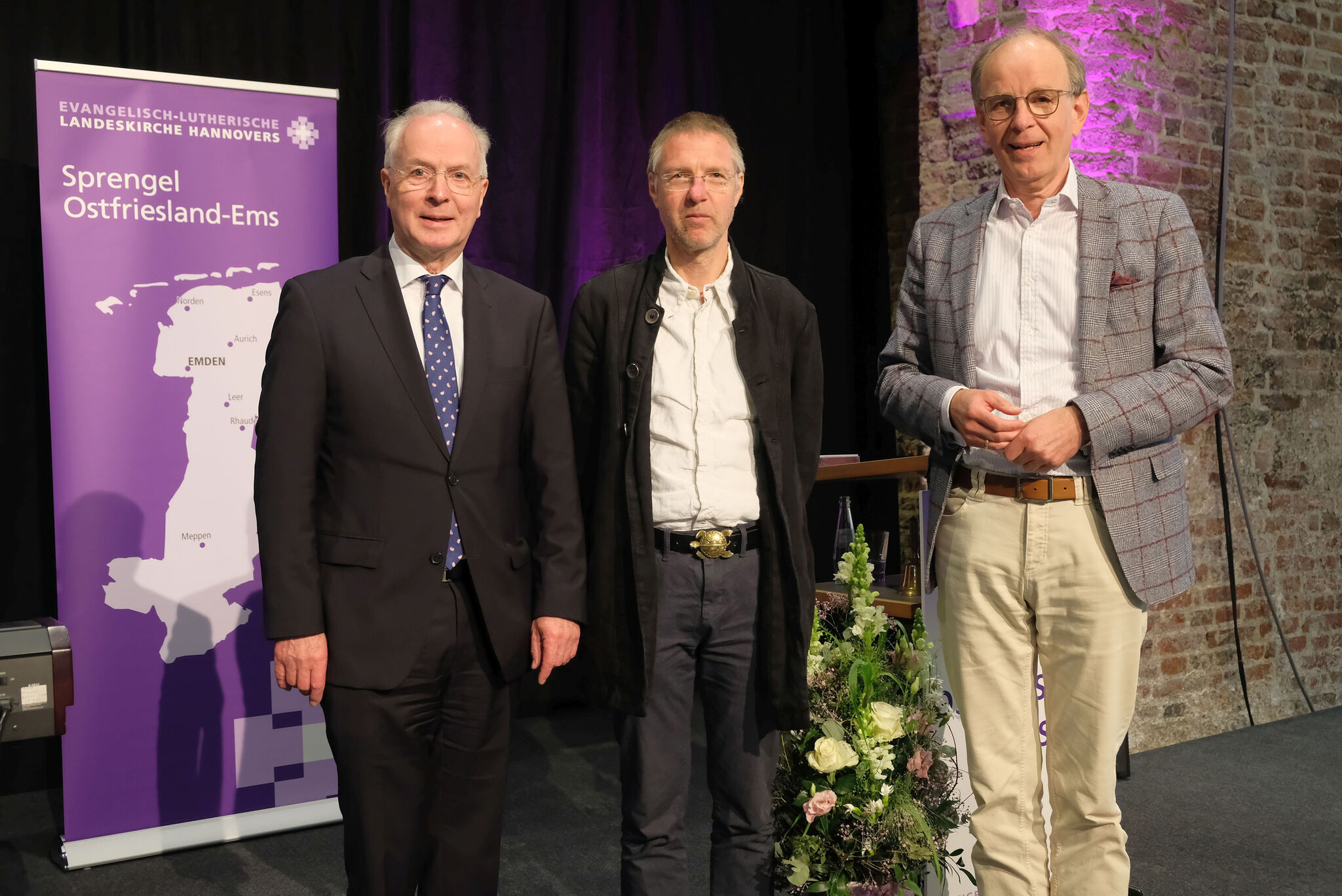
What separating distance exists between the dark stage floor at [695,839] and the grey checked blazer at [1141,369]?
1.38 m

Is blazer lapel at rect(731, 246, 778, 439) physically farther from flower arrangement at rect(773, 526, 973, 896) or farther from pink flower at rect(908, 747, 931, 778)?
pink flower at rect(908, 747, 931, 778)

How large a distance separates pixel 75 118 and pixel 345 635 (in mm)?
2171

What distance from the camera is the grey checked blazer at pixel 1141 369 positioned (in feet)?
6.36

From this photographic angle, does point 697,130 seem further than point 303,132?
No

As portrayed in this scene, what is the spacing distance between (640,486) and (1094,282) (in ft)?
3.00

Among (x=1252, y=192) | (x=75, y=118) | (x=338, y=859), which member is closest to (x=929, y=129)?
(x=1252, y=192)

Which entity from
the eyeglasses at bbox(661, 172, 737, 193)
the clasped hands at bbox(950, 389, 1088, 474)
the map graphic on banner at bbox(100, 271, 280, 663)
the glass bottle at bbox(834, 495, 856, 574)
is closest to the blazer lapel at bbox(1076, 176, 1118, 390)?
the clasped hands at bbox(950, 389, 1088, 474)

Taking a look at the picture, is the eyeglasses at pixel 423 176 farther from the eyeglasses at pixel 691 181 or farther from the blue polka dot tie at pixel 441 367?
the eyeglasses at pixel 691 181

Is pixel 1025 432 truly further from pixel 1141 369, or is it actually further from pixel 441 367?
pixel 441 367

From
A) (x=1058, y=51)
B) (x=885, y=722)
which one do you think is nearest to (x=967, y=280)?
(x=1058, y=51)

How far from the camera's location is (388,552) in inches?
74.0

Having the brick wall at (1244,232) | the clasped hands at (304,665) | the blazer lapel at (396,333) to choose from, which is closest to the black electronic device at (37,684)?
the clasped hands at (304,665)

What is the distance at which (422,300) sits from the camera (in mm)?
2021

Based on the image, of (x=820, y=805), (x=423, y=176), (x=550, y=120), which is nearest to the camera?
(x=423, y=176)
